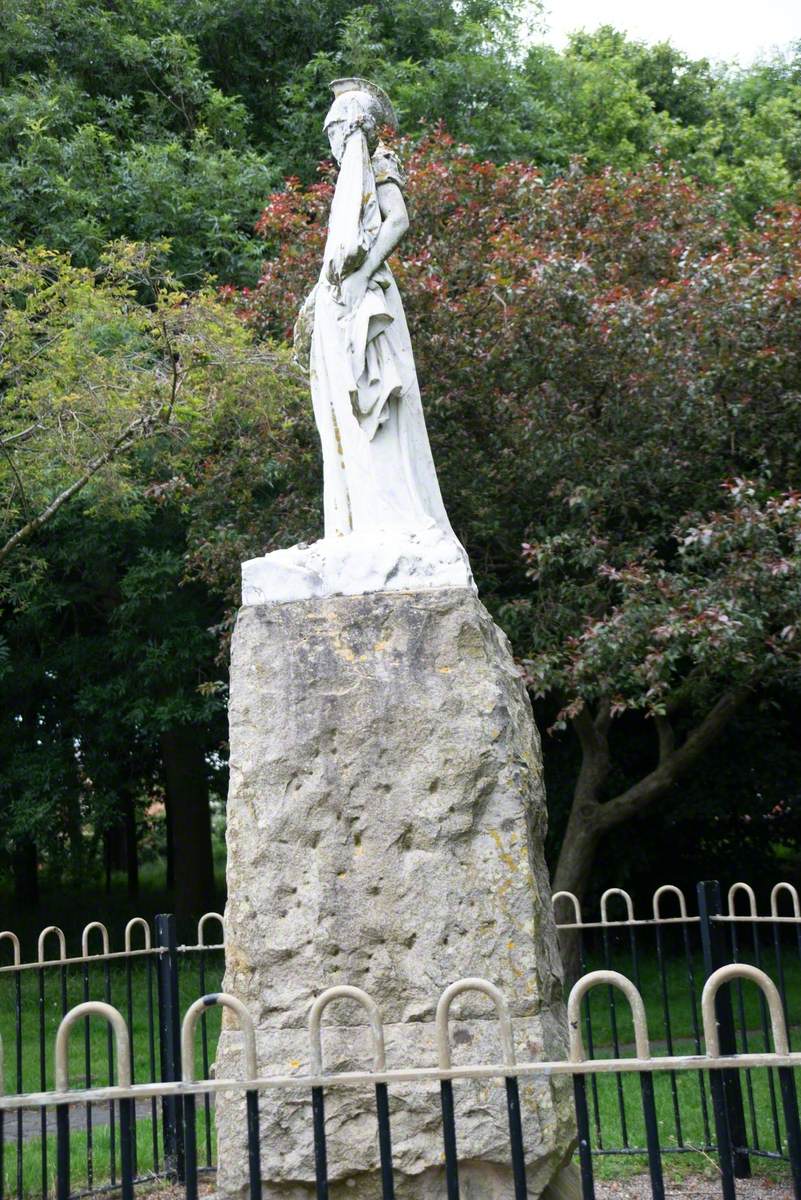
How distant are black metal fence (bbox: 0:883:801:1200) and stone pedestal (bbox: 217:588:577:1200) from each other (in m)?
0.30

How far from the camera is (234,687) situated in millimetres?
4645

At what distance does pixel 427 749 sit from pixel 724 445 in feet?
21.1

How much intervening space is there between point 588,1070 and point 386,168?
371cm

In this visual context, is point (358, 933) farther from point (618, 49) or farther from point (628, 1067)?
point (618, 49)

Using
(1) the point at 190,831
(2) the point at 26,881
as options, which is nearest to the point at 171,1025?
(1) the point at 190,831

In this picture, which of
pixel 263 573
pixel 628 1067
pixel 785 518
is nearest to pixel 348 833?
pixel 263 573

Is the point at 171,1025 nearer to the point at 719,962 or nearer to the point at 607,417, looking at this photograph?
the point at 719,962

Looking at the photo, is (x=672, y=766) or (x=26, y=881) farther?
(x=26, y=881)

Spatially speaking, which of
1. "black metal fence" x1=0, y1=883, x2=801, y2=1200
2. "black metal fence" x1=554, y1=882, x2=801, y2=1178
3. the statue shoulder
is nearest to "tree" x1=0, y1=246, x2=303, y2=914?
"black metal fence" x1=0, y1=883, x2=801, y2=1200

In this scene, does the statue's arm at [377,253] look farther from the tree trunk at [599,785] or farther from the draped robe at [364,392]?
the tree trunk at [599,785]

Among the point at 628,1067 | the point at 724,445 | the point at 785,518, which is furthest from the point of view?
the point at 724,445

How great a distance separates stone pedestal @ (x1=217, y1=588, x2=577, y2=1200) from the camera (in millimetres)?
4137

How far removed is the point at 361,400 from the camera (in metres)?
4.95

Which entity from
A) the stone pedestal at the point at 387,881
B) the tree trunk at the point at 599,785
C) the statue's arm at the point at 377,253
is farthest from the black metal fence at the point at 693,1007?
the statue's arm at the point at 377,253
